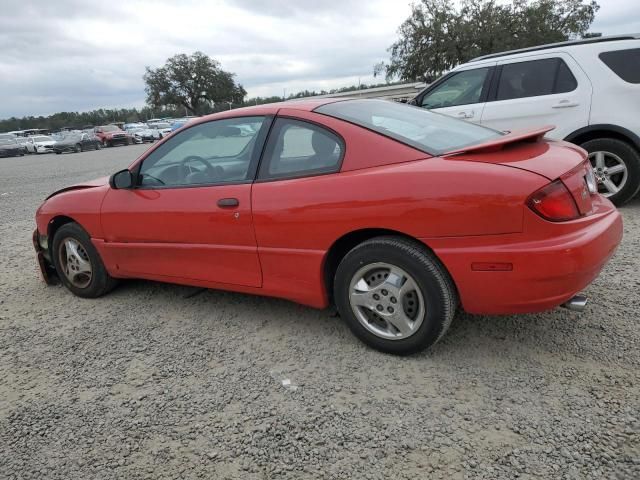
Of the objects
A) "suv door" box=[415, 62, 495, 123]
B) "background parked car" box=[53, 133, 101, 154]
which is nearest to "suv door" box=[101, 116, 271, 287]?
"suv door" box=[415, 62, 495, 123]

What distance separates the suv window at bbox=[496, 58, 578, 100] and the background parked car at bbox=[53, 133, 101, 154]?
3139 centimetres

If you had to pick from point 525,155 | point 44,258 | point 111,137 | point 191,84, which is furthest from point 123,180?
point 191,84

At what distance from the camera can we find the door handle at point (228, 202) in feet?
10.0

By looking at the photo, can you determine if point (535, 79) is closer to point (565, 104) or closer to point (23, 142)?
point (565, 104)

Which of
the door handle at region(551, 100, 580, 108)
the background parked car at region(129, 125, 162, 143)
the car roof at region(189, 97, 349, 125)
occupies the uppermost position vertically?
the background parked car at region(129, 125, 162, 143)

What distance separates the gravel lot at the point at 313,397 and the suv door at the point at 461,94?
10.2 feet

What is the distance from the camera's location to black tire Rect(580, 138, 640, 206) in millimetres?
5027

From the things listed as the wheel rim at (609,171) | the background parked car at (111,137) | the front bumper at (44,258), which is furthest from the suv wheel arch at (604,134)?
the background parked car at (111,137)

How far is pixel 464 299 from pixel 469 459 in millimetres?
806

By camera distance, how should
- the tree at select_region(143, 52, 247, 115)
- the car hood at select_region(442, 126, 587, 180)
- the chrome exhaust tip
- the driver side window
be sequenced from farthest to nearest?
1. the tree at select_region(143, 52, 247, 115)
2. the driver side window
3. the chrome exhaust tip
4. the car hood at select_region(442, 126, 587, 180)

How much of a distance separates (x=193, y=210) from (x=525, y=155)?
208 centimetres

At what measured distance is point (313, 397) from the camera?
253cm

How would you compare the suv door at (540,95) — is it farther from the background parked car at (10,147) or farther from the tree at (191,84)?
the tree at (191,84)

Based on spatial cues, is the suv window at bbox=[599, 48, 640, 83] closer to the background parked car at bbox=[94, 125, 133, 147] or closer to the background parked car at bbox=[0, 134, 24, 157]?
the background parked car at bbox=[94, 125, 133, 147]
